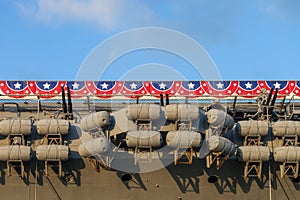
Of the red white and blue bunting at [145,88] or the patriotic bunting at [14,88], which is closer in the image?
the red white and blue bunting at [145,88]

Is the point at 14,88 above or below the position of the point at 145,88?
above

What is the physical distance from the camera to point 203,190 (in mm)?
30000

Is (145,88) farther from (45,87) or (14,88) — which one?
(14,88)

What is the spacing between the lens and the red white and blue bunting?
38559mm

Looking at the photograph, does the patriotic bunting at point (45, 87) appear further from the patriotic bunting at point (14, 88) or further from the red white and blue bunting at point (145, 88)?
the patriotic bunting at point (14, 88)

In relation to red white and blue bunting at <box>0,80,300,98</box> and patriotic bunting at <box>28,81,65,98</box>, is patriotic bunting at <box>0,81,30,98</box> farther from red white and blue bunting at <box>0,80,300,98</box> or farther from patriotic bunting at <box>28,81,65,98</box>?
patriotic bunting at <box>28,81,65,98</box>

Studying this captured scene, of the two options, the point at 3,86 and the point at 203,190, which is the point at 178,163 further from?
the point at 3,86

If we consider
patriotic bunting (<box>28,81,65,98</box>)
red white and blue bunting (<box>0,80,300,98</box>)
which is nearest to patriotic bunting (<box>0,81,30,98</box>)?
red white and blue bunting (<box>0,80,300,98</box>)

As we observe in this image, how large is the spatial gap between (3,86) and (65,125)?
37.1ft

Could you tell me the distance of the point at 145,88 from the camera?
128 ft

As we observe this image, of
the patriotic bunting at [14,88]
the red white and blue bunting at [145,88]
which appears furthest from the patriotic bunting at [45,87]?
the patriotic bunting at [14,88]

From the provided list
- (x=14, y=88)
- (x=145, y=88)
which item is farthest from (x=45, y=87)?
(x=145, y=88)

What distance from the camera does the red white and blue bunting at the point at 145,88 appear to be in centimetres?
3856

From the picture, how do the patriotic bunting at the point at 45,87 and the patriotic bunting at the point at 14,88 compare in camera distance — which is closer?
the patriotic bunting at the point at 45,87
